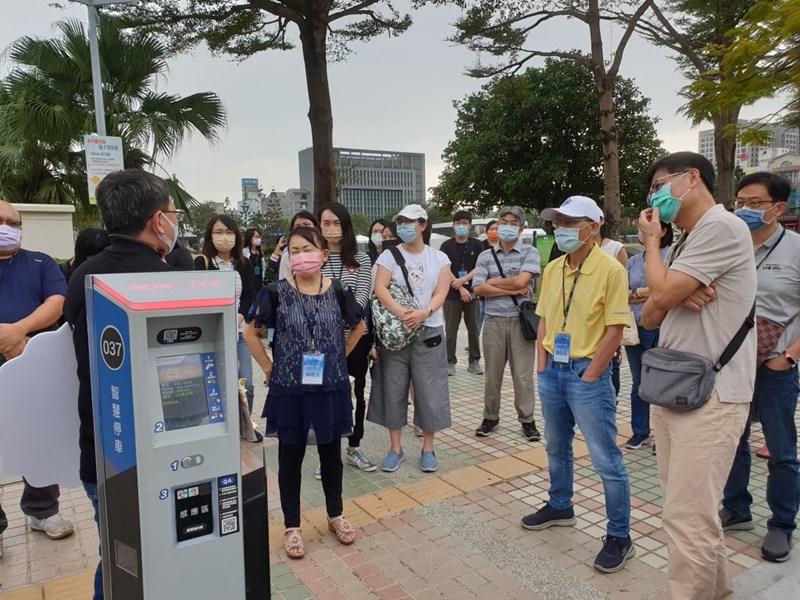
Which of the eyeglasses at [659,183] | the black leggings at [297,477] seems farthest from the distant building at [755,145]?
the black leggings at [297,477]

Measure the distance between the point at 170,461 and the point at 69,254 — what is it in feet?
28.5

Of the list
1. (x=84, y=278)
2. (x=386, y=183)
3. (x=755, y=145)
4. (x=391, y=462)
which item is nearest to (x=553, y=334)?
Answer: (x=391, y=462)

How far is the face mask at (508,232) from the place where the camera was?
5031 mm

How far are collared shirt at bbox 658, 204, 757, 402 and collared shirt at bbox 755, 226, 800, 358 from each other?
1040mm

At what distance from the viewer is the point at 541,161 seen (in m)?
24.8

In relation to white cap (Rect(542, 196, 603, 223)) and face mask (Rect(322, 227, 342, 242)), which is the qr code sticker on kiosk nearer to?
white cap (Rect(542, 196, 603, 223))

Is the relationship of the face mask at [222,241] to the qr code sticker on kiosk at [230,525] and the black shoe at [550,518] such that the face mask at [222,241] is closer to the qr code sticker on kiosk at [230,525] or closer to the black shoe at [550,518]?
the black shoe at [550,518]

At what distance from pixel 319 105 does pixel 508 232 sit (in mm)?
5123

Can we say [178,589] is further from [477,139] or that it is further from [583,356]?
[477,139]

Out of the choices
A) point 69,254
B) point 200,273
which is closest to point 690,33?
point 69,254

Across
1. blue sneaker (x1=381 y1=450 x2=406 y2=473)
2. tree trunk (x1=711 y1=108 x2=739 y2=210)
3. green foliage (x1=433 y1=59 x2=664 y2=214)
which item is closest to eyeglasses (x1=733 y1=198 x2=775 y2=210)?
blue sneaker (x1=381 y1=450 x2=406 y2=473)

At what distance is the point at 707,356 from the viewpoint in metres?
2.23

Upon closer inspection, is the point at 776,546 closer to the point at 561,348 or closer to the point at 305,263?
the point at 561,348

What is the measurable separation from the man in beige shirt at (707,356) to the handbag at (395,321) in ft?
6.62
